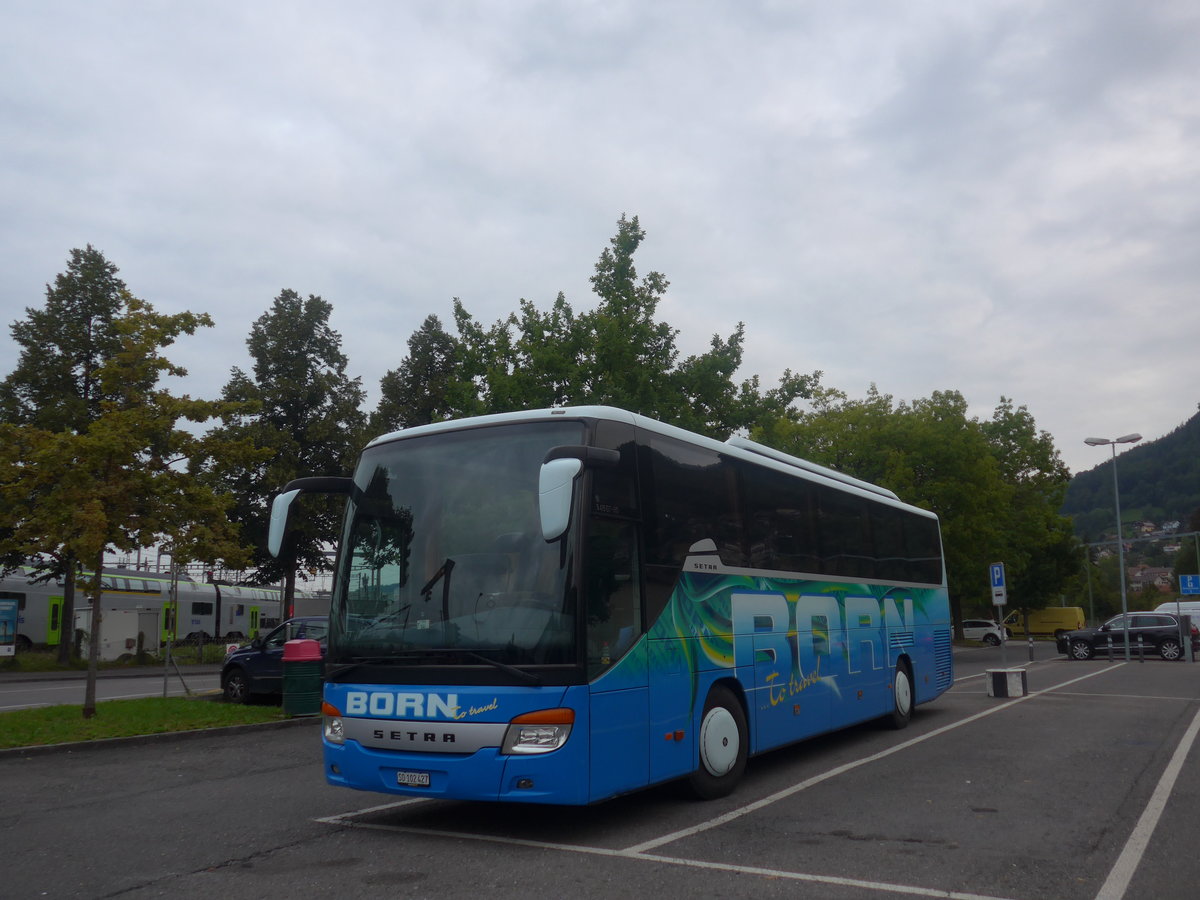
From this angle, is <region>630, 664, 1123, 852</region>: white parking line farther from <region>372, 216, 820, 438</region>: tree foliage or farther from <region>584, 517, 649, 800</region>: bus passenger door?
<region>372, 216, 820, 438</region>: tree foliage

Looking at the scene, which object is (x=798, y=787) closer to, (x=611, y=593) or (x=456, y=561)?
(x=611, y=593)

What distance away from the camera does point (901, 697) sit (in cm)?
1459

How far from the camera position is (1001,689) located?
65.5ft

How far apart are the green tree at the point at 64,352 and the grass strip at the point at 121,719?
21.2 metres

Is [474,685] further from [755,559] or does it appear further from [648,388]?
[648,388]

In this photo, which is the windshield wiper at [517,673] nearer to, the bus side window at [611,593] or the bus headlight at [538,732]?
the bus headlight at [538,732]

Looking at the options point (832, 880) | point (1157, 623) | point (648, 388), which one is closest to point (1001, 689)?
point (648, 388)

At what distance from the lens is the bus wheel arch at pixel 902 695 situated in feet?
46.9

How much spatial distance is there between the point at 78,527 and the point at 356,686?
901cm

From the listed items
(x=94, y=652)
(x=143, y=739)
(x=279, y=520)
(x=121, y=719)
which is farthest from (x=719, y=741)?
(x=94, y=652)

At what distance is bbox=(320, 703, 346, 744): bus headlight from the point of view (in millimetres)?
7805

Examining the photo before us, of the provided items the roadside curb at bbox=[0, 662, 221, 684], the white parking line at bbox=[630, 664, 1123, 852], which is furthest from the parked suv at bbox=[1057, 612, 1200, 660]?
the roadside curb at bbox=[0, 662, 221, 684]

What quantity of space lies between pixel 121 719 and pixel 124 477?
3757 mm

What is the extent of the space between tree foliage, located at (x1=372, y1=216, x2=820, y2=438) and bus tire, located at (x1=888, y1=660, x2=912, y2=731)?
36.4 ft
